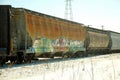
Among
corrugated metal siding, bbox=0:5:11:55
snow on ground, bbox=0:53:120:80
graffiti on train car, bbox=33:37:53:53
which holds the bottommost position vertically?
snow on ground, bbox=0:53:120:80

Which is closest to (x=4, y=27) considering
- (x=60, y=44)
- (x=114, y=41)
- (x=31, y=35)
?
(x=31, y=35)

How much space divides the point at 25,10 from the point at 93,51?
18730 millimetres

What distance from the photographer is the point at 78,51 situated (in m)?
31.5

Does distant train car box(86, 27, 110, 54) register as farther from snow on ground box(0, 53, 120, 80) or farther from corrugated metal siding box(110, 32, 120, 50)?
snow on ground box(0, 53, 120, 80)

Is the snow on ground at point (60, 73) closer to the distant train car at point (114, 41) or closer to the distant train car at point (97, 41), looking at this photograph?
the distant train car at point (97, 41)

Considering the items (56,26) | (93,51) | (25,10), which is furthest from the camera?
(93,51)

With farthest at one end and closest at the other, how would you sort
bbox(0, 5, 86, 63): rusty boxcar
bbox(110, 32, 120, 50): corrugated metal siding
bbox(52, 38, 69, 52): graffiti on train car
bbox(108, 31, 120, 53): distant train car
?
bbox(110, 32, 120, 50): corrugated metal siding → bbox(108, 31, 120, 53): distant train car → bbox(52, 38, 69, 52): graffiti on train car → bbox(0, 5, 86, 63): rusty boxcar

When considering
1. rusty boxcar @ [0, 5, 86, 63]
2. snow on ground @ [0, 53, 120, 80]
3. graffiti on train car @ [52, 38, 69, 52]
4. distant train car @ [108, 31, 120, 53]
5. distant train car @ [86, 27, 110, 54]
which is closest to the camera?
snow on ground @ [0, 53, 120, 80]

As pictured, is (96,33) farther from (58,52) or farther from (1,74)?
(1,74)

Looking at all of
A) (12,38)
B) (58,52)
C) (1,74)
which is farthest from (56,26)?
(1,74)

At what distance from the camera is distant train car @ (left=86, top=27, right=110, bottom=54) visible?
3490cm

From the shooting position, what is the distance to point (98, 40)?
38.4 metres

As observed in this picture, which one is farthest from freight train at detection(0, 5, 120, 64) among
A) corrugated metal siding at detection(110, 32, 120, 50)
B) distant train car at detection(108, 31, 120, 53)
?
corrugated metal siding at detection(110, 32, 120, 50)

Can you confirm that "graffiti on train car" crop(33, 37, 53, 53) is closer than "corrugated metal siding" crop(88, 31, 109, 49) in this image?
Yes
